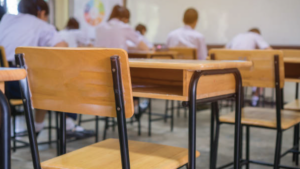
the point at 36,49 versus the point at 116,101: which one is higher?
the point at 36,49

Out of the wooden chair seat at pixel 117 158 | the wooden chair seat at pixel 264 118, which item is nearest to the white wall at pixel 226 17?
the wooden chair seat at pixel 264 118

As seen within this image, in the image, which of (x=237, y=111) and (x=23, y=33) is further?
(x=23, y=33)

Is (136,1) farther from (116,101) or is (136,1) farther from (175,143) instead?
(116,101)

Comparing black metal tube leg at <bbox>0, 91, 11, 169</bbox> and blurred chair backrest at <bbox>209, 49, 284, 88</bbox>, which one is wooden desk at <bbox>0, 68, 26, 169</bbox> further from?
blurred chair backrest at <bbox>209, 49, 284, 88</bbox>

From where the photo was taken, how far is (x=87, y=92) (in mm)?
1148

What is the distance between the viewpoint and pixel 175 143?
3.18 m

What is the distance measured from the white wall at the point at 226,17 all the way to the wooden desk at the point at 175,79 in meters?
4.35

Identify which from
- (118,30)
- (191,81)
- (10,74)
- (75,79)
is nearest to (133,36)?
(118,30)

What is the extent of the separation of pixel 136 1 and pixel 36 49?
6321 mm

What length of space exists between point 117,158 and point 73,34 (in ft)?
12.5

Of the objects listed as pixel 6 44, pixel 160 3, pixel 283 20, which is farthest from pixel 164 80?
pixel 160 3

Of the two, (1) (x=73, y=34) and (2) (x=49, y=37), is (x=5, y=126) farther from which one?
(1) (x=73, y=34)

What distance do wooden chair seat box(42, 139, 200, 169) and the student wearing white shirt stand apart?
3.25 m

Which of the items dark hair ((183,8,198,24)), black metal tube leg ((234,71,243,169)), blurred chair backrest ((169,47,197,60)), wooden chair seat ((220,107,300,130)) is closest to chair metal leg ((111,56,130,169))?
black metal tube leg ((234,71,243,169))
